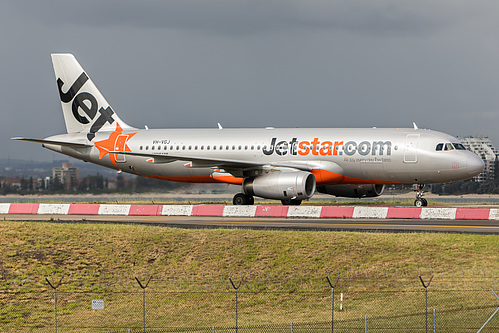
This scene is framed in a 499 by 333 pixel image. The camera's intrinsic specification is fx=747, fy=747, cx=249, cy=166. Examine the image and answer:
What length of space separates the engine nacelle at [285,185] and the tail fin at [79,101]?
13323mm

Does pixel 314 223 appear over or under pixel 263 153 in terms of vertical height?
under

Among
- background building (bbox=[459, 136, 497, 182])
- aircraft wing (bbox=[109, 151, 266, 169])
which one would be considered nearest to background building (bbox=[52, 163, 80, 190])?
aircraft wing (bbox=[109, 151, 266, 169])

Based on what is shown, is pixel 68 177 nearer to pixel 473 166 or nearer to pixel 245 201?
pixel 245 201

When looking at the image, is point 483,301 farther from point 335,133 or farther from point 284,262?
point 335,133

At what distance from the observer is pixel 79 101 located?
50781mm

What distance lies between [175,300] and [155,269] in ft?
8.97

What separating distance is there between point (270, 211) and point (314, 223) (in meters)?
4.94

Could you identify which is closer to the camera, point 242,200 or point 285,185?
point 285,185

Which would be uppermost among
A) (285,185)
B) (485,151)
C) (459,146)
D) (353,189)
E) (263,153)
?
(485,151)

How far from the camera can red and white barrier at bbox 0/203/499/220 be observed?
115 ft

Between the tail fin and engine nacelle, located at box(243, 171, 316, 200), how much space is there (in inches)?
525

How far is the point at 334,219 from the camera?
36.2 metres

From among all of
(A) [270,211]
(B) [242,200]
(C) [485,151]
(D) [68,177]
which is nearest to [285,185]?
(A) [270,211]

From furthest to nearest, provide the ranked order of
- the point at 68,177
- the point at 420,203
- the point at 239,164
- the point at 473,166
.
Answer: the point at 68,177, the point at 239,164, the point at 420,203, the point at 473,166
